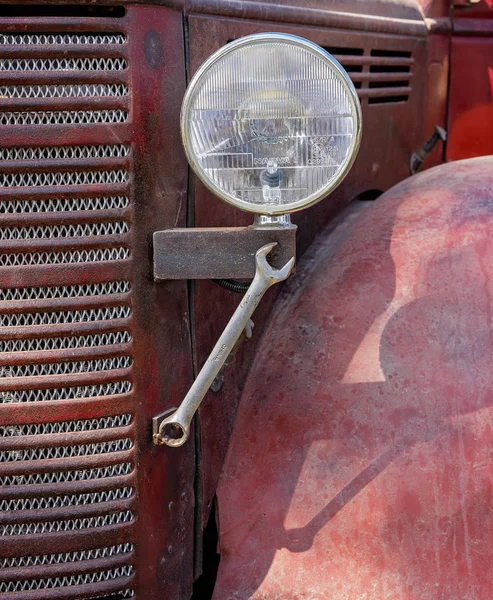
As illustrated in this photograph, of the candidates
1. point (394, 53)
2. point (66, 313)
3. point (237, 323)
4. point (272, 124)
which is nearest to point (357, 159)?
point (394, 53)

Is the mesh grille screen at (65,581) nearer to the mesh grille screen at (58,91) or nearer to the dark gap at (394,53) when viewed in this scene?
the mesh grille screen at (58,91)

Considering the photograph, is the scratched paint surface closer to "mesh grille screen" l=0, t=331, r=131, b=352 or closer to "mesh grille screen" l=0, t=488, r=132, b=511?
"mesh grille screen" l=0, t=488, r=132, b=511

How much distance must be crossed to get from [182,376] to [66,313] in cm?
30

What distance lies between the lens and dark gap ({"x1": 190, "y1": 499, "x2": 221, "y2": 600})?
1.85 metres

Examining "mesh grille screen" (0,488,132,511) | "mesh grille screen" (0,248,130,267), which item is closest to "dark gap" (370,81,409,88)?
"mesh grille screen" (0,248,130,267)

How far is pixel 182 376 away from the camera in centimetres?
171

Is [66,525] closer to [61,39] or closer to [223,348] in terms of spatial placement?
[223,348]

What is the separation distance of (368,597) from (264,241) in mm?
769

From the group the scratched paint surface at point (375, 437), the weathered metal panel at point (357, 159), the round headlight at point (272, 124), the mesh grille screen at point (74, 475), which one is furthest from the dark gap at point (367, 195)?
the mesh grille screen at point (74, 475)

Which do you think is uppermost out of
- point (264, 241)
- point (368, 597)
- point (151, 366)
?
point (264, 241)

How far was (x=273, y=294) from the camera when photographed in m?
2.11

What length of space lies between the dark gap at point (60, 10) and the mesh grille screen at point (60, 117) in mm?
188

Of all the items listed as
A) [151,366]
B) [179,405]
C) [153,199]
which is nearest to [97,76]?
[153,199]

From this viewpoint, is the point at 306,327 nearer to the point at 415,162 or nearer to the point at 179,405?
the point at 179,405
